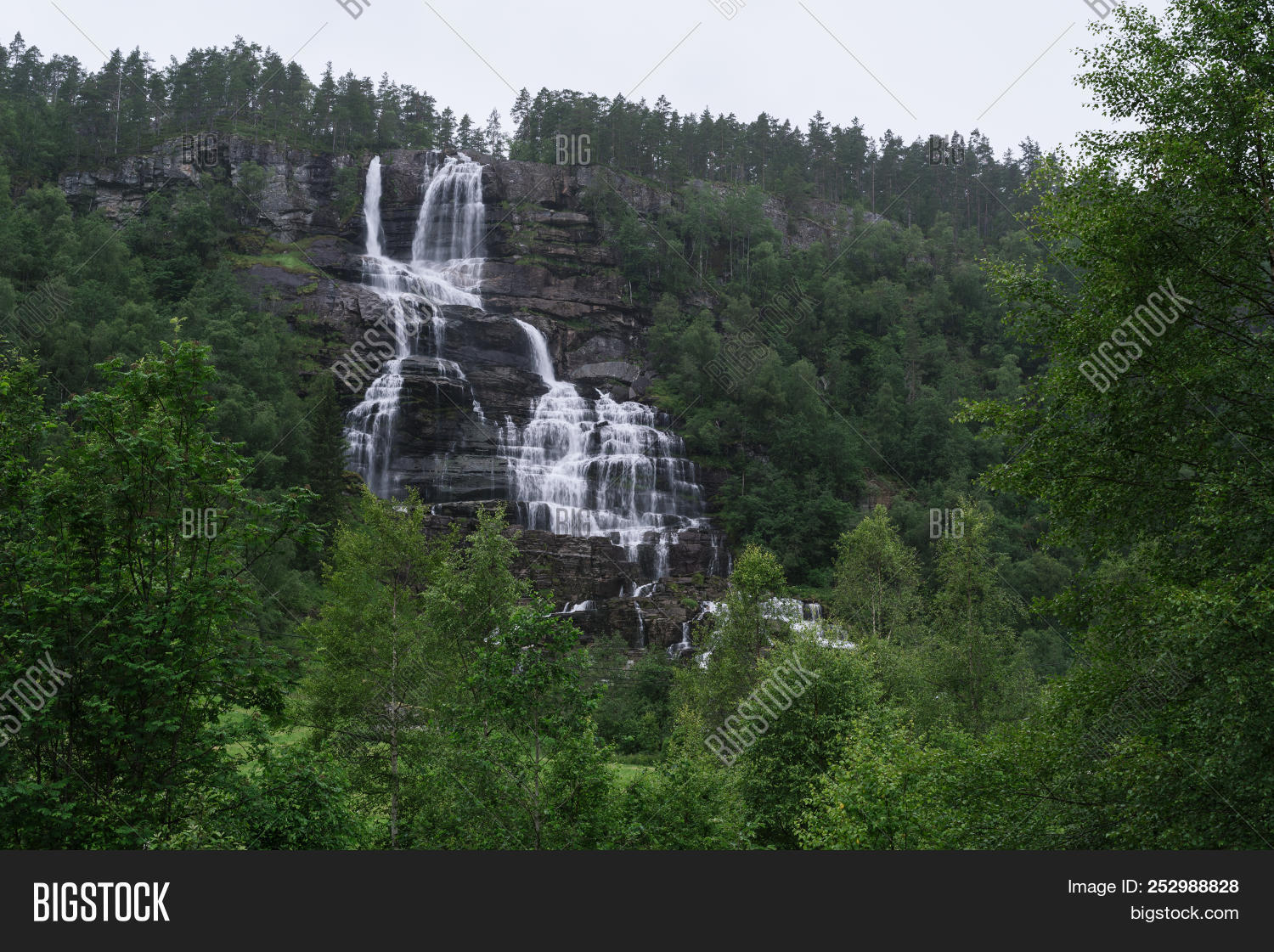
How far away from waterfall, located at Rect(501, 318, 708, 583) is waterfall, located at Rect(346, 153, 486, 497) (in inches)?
266

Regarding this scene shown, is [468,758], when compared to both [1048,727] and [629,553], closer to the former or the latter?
[1048,727]

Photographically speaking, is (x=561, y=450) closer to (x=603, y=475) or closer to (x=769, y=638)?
(x=603, y=475)

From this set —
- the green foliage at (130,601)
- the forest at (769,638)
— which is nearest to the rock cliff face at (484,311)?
the forest at (769,638)

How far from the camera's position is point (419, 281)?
319 ft

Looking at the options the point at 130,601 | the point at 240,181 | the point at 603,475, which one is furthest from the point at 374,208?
the point at 130,601

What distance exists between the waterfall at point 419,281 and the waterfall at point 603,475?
6758mm

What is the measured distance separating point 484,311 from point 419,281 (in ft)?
32.9

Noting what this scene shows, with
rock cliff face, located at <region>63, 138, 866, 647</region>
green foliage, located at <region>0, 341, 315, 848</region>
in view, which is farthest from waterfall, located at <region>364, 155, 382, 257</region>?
green foliage, located at <region>0, 341, 315, 848</region>

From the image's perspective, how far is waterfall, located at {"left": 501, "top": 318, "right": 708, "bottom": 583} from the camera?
241 feet

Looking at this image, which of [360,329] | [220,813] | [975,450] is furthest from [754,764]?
[975,450]

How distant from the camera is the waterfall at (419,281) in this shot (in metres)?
75.9

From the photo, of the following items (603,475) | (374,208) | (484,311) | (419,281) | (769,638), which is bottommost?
(769,638)

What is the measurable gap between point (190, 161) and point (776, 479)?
7971 cm

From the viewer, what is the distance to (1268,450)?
1370cm
